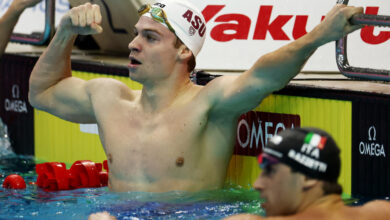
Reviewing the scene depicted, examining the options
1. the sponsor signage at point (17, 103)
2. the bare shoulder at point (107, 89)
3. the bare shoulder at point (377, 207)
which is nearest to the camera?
the bare shoulder at point (377, 207)

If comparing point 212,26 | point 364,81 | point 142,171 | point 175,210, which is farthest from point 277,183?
point 212,26

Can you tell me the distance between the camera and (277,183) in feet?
8.31

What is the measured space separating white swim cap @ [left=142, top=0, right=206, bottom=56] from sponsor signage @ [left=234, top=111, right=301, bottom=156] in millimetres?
458

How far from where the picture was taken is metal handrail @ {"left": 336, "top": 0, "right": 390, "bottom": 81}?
351 cm

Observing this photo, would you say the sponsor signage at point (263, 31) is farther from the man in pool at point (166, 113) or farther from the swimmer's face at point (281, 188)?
the swimmer's face at point (281, 188)

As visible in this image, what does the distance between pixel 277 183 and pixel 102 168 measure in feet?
9.12

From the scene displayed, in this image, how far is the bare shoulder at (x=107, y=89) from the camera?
Answer: 4262 millimetres

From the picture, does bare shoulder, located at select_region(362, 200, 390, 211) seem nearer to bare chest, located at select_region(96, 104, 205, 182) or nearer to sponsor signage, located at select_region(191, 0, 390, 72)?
bare chest, located at select_region(96, 104, 205, 182)

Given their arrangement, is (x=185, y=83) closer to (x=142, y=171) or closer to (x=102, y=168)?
(x=142, y=171)

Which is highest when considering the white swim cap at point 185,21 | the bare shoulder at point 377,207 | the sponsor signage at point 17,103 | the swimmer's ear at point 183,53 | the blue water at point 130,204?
the white swim cap at point 185,21

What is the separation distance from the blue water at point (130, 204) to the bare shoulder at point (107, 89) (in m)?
0.48

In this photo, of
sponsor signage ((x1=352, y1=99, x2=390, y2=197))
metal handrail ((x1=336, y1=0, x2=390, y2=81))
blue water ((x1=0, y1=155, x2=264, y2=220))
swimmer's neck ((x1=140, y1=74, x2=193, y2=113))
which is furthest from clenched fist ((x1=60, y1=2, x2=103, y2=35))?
sponsor signage ((x1=352, y1=99, x2=390, y2=197))

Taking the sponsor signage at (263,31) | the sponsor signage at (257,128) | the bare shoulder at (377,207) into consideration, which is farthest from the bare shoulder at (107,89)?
Answer: the bare shoulder at (377,207)

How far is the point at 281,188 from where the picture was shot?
2.53 meters
